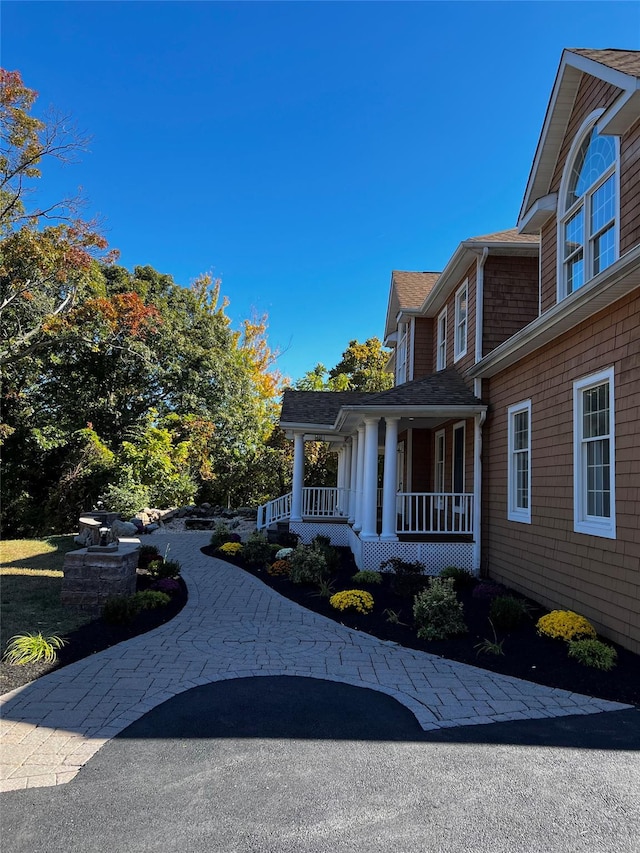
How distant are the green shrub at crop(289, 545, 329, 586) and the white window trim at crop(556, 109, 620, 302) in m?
5.87

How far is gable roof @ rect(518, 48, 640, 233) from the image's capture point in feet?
20.5

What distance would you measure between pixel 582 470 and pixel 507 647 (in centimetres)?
246

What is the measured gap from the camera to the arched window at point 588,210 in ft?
22.6

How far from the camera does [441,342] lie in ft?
44.7

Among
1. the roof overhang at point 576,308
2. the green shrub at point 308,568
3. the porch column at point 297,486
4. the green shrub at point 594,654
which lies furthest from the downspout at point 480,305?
the green shrub at point 594,654

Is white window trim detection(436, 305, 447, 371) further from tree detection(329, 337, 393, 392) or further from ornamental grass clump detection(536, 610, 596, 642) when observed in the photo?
tree detection(329, 337, 393, 392)

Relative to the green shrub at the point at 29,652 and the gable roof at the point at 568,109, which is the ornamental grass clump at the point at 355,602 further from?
the gable roof at the point at 568,109

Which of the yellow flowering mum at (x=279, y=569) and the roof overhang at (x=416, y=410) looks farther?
the yellow flowering mum at (x=279, y=569)

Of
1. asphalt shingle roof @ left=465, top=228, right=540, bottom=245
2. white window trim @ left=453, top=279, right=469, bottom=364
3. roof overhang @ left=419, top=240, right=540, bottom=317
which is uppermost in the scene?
asphalt shingle roof @ left=465, top=228, right=540, bottom=245

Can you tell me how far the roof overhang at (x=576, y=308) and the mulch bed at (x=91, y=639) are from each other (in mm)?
6570

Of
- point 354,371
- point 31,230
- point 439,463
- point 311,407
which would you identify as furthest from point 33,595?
point 354,371

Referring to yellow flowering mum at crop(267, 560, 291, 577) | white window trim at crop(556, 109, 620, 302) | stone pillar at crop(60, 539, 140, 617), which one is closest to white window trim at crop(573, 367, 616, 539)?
white window trim at crop(556, 109, 620, 302)

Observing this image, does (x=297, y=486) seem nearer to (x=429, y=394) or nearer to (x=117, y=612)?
(x=429, y=394)

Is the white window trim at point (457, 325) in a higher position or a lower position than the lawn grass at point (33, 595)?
higher
